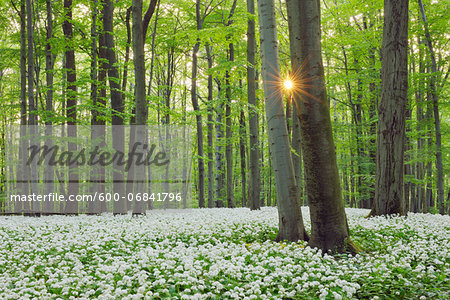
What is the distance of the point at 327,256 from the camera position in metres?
5.43

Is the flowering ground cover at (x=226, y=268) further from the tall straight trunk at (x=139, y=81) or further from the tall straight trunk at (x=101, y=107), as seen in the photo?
the tall straight trunk at (x=101, y=107)

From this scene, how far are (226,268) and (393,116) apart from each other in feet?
25.5

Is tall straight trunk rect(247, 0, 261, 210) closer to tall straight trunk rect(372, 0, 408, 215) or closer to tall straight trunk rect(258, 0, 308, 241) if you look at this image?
tall straight trunk rect(372, 0, 408, 215)

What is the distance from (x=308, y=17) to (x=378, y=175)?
6164 millimetres

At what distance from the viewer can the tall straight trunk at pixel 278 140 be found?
7.04 meters

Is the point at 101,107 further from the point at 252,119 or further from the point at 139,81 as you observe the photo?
the point at 252,119

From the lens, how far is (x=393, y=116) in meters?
10.2

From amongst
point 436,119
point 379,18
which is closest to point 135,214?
point 436,119

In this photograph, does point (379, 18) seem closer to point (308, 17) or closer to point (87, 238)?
point (308, 17)

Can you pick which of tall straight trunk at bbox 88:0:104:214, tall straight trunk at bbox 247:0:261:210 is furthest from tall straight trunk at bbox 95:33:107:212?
tall straight trunk at bbox 247:0:261:210

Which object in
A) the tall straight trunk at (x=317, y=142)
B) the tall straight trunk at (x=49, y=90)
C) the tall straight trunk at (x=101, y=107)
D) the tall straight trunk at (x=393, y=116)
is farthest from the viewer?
the tall straight trunk at (x=101, y=107)

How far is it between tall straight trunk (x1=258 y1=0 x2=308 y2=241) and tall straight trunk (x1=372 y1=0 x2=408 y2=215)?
4.47m

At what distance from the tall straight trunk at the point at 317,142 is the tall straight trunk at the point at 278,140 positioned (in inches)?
37.4

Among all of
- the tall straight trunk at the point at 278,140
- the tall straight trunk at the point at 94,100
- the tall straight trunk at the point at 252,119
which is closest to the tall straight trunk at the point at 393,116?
the tall straight trunk at the point at 278,140
